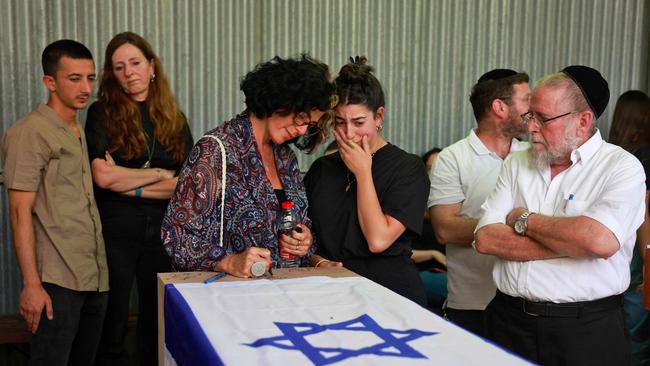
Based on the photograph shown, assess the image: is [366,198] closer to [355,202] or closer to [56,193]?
[355,202]

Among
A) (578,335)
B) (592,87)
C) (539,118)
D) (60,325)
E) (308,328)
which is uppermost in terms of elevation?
(592,87)

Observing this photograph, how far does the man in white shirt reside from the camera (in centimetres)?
321

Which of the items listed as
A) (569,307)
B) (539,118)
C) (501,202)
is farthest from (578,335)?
(539,118)

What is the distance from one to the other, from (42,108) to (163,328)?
1586 mm

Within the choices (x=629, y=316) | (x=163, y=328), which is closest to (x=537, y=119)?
(x=163, y=328)

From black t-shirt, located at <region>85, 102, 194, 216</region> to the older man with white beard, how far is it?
5.65ft

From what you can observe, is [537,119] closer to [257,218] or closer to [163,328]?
[257,218]

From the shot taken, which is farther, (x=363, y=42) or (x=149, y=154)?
(x=363, y=42)

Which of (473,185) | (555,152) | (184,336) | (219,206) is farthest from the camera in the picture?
(473,185)

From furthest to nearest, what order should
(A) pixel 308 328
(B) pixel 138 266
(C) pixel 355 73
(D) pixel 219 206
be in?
(B) pixel 138 266, (C) pixel 355 73, (D) pixel 219 206, (A) pixel 308 328

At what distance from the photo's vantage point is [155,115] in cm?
364

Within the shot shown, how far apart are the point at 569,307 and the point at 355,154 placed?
37.5 inches

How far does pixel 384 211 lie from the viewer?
9.00 ft

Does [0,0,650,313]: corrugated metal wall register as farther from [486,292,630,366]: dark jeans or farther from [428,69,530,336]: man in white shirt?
[486,292,630,366]: dark jeans
